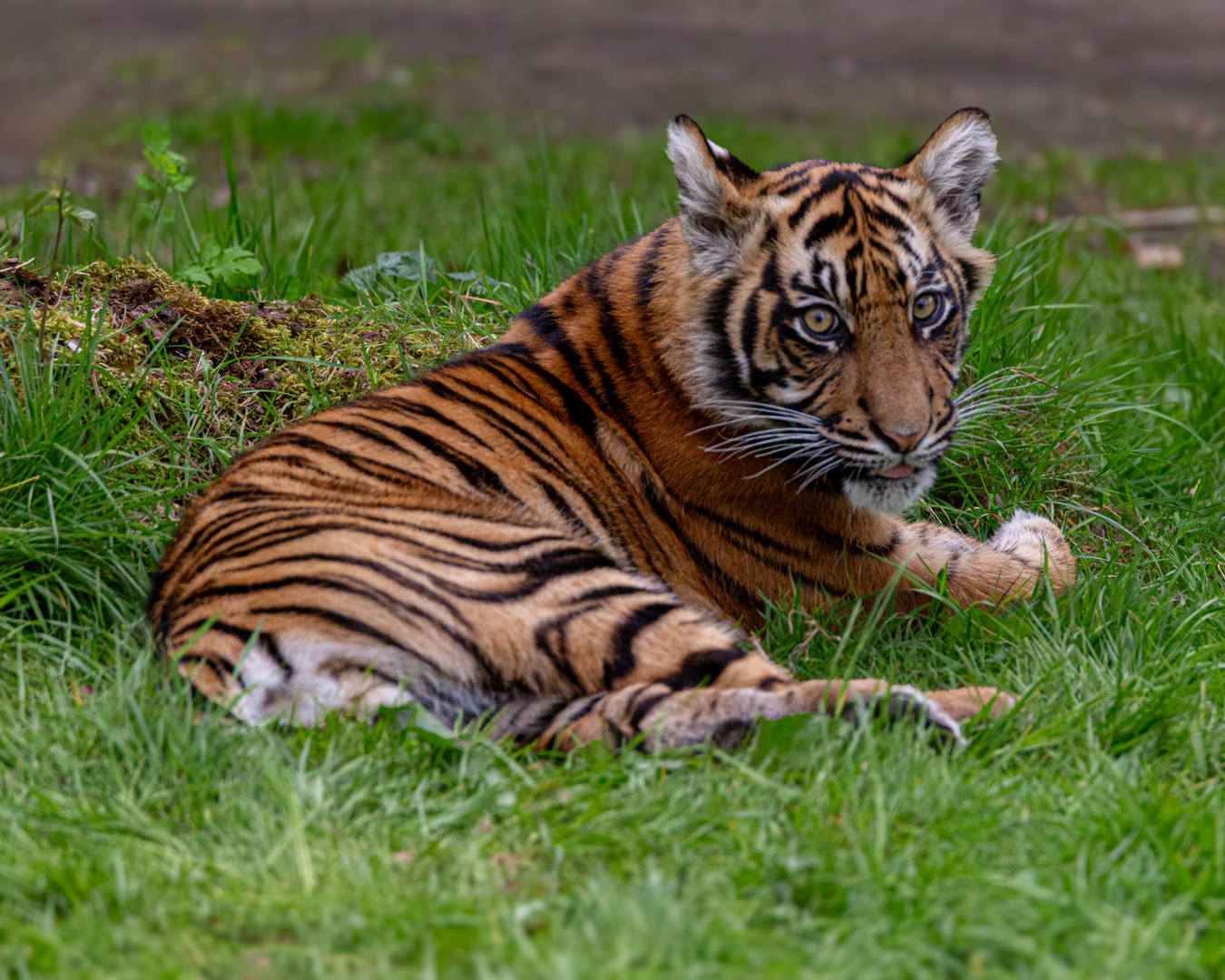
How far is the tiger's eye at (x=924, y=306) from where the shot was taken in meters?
3.44

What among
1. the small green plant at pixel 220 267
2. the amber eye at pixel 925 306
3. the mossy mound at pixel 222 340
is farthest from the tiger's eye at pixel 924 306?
the small green plant at pixel 220 267

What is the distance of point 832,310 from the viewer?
340cm

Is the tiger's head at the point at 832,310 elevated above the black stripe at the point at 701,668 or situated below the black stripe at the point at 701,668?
above

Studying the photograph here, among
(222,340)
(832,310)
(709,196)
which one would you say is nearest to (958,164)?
(832,310)

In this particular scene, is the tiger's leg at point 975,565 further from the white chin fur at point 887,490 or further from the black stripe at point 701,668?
the black stripe at point 701,668

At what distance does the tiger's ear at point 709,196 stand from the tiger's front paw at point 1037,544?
1215 mm

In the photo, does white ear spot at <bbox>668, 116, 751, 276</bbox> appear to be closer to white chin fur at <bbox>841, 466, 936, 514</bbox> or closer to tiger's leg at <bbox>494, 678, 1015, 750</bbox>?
white chin fur at <bbox>841, 466, 936, 514</bbox>

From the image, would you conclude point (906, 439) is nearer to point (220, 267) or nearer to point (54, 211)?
point (220, 267)

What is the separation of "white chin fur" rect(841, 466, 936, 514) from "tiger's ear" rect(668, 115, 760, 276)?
26.5 inches

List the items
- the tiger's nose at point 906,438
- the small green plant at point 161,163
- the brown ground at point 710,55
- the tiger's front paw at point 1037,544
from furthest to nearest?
the brown ground at point 710,55, the small green plant at point 161,163, the tiger's front paw at point 1037,544, the tiger's nose at point 906,438

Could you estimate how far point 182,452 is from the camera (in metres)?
4.00

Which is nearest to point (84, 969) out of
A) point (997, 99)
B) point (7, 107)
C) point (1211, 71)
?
point (7, 107)

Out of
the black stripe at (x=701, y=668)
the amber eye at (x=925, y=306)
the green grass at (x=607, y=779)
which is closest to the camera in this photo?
the green grass at (x=607, y=779)

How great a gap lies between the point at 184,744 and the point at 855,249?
1.99 meters
